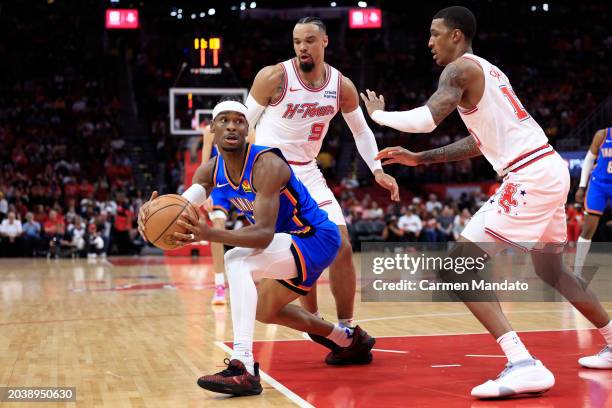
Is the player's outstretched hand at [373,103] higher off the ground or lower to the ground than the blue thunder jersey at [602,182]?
higher

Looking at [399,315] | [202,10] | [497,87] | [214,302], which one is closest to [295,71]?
[497,87]

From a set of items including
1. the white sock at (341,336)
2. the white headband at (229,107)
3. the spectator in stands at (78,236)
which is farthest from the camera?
the spectator in stands at (78,236)

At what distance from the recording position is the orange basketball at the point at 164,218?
4.39m

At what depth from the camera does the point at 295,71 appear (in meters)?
6.34

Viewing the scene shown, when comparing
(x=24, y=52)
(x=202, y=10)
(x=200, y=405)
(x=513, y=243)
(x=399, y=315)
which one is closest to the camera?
(x=200, y=405)

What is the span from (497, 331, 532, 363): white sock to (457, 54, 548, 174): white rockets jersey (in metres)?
1.01

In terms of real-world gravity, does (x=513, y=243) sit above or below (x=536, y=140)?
below

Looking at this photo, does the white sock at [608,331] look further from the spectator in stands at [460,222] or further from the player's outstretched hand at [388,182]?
the spectator in stands at [460,222]

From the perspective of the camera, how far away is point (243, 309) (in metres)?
4.87

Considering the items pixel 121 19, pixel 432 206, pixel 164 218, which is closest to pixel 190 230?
pixel 164 218

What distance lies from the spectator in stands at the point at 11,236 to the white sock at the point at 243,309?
51.1 feet

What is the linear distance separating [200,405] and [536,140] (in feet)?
8.05

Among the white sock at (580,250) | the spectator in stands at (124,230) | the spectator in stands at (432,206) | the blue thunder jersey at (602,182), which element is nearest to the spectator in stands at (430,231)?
the spectator in stands at (432,206)

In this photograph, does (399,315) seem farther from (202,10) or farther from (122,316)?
(202,10)
